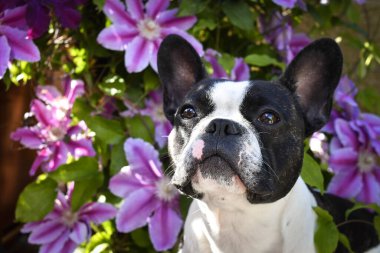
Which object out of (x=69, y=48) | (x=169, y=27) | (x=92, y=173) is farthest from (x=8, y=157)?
(x=169, y=27)

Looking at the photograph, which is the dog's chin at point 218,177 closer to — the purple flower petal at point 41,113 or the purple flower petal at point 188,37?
the purple flower petal at point 188,37

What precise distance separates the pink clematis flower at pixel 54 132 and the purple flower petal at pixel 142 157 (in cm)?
13

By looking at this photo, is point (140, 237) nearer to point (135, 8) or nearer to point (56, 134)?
point (56, 134)

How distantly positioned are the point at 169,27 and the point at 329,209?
2.12ft

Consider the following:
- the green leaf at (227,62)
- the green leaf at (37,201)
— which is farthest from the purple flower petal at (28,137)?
the green leaf at (227,62)

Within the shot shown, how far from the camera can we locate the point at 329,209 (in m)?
1.55

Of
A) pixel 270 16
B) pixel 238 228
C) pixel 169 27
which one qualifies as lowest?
pixel 238 228

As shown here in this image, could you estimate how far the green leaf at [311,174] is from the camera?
4.61 feet

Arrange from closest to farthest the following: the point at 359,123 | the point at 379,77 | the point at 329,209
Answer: the point at 329,209
the point at 359,123
the point at 379,77

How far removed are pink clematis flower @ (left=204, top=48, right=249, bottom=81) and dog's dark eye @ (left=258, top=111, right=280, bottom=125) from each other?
396 mm

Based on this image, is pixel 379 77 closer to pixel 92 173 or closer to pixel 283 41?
pixel 283 41

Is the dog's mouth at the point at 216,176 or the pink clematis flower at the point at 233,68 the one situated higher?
the dog's mouth at the point at 216,176

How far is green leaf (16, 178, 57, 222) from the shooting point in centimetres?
160

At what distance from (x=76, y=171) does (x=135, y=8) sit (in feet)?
1.52
